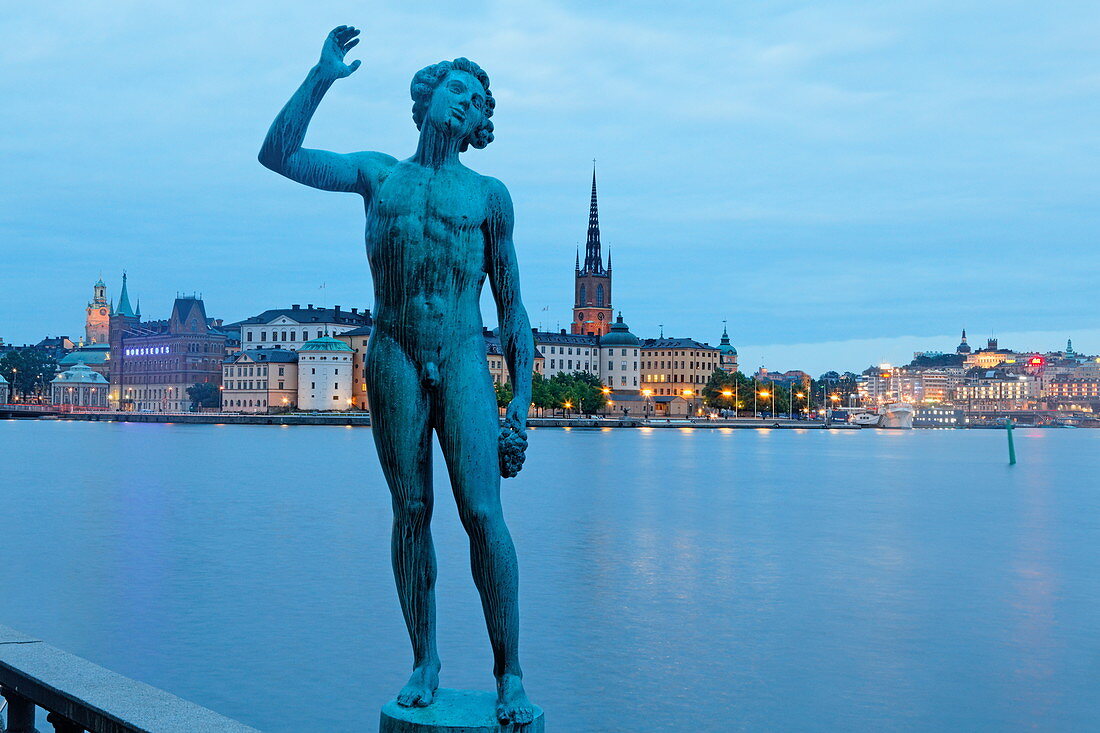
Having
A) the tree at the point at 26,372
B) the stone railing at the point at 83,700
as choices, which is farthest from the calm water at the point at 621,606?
the tree at the point at 26,372

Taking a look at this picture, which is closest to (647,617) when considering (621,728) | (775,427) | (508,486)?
(621,728)

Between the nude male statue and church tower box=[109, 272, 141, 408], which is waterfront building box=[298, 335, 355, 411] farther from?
the nude male statue

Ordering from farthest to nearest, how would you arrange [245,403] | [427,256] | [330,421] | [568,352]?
[568,352], [245,403], [330,421], [427,256]

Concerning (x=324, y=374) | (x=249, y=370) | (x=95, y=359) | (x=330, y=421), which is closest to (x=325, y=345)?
(x=324, y=374)

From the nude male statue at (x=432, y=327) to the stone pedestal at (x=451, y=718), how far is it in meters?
0.05

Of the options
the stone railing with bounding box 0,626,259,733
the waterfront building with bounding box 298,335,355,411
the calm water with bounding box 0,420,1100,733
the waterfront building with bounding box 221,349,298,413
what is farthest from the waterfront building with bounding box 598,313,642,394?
the stone railing with bounding box 0,626,259,733

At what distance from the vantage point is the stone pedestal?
446 centimetres

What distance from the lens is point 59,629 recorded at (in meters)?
14.1

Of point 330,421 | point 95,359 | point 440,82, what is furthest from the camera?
point 95,359

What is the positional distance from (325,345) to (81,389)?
58234 mm

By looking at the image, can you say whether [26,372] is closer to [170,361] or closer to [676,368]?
[170,361]

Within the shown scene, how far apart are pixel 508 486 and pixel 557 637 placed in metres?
27.9

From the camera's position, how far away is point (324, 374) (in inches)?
5541

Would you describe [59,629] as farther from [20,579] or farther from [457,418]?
[457,418]
